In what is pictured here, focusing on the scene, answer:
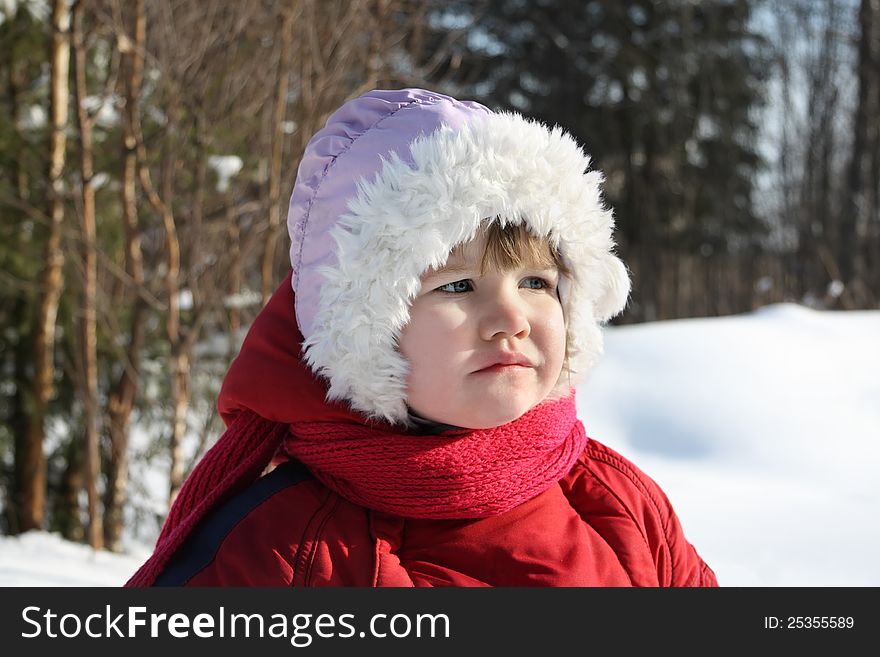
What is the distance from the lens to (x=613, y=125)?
49.3 feet

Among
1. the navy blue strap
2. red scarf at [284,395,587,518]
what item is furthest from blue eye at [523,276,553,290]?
the navy blue strap

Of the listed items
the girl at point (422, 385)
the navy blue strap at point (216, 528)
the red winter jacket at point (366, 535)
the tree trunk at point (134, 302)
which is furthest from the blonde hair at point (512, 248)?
the tree trunk at point (134, 302)

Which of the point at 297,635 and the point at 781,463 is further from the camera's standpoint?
the point at 781,463

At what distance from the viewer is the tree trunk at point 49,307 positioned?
15.3 feet

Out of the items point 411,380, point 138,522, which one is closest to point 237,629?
point 411,380

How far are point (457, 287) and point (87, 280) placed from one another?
3.33 m

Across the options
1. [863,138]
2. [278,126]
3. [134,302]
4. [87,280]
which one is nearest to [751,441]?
[278,126]

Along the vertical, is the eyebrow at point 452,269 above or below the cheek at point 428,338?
above

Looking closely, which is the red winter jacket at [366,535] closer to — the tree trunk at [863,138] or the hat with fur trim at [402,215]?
the hat with fur trim at [402,215]

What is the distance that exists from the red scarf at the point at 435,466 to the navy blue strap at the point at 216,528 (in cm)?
6

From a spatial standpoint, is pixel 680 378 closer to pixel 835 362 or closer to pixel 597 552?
pixel 835 362

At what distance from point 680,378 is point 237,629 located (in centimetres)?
412

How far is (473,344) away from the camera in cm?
143

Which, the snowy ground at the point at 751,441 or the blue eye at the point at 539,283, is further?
the snowy ground at the point at 751,441
